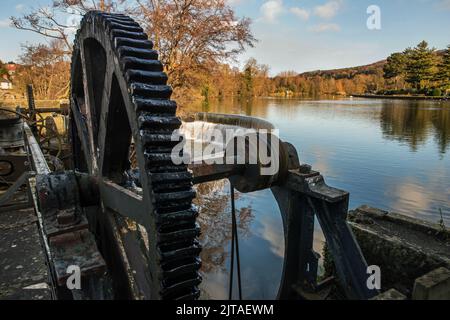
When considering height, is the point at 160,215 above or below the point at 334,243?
above


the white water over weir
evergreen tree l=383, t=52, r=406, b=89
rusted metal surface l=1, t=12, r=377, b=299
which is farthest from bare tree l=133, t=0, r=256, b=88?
evergreen tree l=383, t=52, r=406, b=89

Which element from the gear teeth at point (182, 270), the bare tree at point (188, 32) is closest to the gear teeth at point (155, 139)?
the gear teeth at point (182, 270)

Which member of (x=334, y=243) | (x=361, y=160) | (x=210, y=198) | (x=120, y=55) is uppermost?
(x=120, y=55)

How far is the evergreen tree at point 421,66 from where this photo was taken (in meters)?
64.1

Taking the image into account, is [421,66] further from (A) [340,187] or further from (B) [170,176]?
(B) [170,176]

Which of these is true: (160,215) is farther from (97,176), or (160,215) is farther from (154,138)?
(97,176)

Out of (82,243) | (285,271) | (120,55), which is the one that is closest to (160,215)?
(82,243)

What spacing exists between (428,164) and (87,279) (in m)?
15.1

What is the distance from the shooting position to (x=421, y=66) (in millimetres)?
65375

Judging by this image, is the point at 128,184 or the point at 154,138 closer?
the point at 154,138

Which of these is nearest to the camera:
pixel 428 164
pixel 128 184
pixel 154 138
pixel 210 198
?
pixel 154 138

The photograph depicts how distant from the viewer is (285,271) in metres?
3.66

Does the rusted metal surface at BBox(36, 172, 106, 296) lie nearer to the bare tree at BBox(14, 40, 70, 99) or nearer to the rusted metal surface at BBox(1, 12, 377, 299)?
the rusted metal surface at BBox(1, 12, 377, 299)
